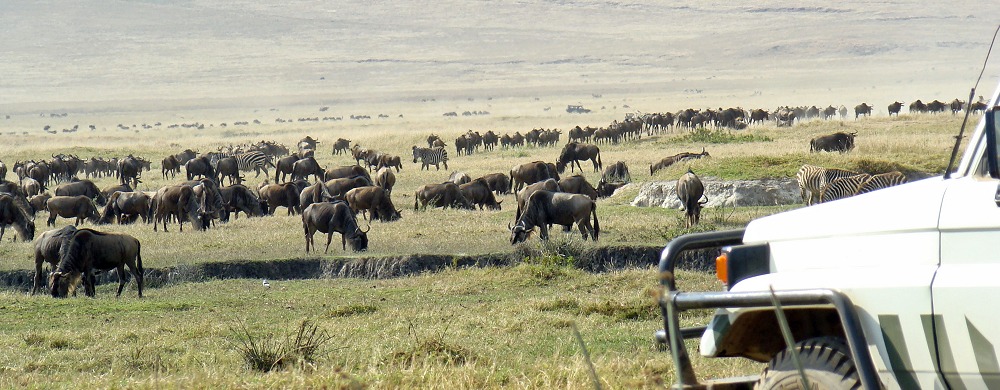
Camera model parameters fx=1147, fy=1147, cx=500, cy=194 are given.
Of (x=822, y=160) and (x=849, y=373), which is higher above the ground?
(x=849, y=373)

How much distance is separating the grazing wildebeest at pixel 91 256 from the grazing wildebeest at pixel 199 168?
2212 cm

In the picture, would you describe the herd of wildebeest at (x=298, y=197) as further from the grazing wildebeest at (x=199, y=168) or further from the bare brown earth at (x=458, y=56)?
the bare brown earth at (x=458, y=56)

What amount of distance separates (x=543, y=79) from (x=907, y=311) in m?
134

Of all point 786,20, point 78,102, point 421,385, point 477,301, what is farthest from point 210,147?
point 786,20

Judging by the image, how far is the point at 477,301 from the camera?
1434cm

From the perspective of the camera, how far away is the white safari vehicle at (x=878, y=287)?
3930 mm

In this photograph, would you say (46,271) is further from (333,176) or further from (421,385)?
(333,176)

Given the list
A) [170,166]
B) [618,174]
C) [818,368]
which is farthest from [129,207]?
[818,368]

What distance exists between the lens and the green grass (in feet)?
23.2

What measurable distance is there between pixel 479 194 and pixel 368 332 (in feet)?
54.2

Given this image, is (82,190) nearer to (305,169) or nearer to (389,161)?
(305,169)

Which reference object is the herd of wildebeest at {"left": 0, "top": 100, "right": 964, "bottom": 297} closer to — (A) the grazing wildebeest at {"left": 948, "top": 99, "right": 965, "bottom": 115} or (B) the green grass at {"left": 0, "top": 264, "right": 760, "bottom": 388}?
(B) the green grass at {"left": 0, "top": 264, "right": 760, "bottom": 388}

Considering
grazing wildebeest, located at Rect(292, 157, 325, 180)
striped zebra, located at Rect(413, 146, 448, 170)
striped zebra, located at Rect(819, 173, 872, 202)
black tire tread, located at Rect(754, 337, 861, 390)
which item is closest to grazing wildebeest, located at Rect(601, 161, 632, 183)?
grazing wildebeest, located at Rect(292, 157, 325, 180)

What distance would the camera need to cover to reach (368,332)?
11.3 meters
